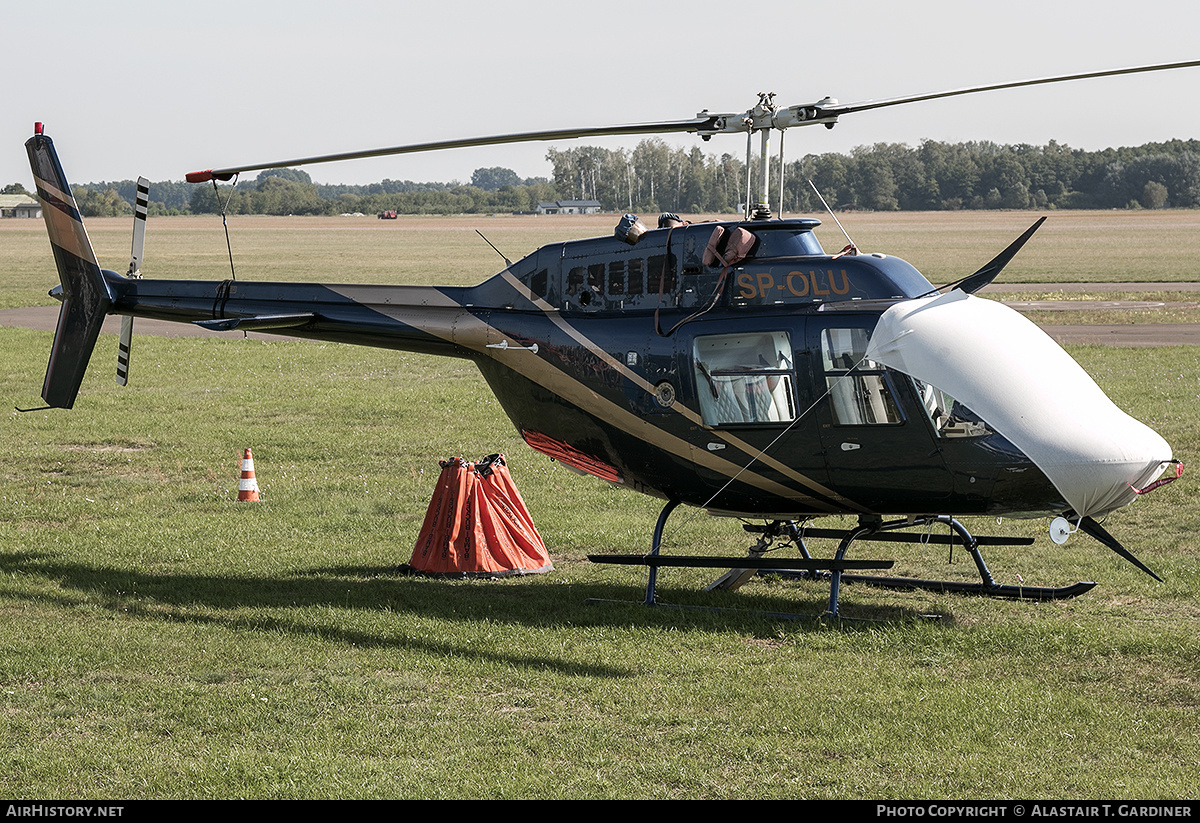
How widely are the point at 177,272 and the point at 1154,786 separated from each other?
60.8 meters

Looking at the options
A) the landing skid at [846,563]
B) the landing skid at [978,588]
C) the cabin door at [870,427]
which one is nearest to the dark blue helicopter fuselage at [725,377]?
the cabin door at [870,427]

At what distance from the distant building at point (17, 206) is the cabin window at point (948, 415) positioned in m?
169

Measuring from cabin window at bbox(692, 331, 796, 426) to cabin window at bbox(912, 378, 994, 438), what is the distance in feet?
3.22

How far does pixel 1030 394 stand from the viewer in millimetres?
8484

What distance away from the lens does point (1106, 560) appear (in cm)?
1105

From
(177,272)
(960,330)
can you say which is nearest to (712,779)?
(960,330)

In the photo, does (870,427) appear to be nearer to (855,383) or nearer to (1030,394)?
(855,383)

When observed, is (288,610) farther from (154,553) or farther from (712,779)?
(712,779)

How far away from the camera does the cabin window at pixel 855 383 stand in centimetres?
880

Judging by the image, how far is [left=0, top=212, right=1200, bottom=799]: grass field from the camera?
6.63 meters

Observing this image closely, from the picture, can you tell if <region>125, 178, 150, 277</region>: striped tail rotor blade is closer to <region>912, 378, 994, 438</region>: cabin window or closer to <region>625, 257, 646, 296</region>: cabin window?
<region>625, 257, 646, 296</region>: cabin window

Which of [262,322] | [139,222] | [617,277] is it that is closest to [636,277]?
[617,277]

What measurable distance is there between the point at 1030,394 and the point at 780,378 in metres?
1.81

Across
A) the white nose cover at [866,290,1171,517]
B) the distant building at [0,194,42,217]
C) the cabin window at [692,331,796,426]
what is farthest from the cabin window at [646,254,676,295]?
the distant building at [0,194,42,217]
